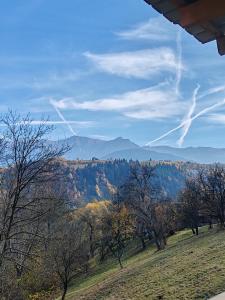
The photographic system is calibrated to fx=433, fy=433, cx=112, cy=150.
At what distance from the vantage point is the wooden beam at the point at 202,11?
399cm

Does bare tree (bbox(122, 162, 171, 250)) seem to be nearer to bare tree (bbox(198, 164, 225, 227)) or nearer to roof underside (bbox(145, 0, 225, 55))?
bare tree (bbox(198, 164, 225, 227))

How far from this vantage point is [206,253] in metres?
26.8

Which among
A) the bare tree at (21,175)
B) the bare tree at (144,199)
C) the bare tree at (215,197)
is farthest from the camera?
the bare tree at (144,199)

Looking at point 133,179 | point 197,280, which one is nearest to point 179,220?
point 133,179

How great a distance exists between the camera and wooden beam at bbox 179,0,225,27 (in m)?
3.99

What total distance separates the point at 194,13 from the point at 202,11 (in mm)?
77

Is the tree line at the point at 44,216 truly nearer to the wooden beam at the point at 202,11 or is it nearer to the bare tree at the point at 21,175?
the bare tree at the point at 21,175

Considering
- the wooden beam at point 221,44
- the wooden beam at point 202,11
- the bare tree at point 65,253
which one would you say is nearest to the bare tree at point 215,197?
the bare tree at point 65,253

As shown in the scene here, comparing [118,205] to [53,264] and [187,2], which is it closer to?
[53,264]

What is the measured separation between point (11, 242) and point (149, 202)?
3167 centimetres

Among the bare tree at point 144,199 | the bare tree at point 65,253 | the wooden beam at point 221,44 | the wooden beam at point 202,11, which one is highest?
the bare tree at point 144,199

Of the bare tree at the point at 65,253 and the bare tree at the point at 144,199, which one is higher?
the bare tree at the point at 144,199

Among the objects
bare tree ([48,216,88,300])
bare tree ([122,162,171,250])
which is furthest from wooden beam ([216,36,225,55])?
bare tree ([122,162,171,250])

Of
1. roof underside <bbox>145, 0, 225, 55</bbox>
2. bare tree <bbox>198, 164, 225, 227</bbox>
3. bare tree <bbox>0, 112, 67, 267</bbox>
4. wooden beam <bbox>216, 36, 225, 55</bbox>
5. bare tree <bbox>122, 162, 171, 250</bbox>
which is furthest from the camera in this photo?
bare tree <bbox>122, 162, 171, 250</bbox>
